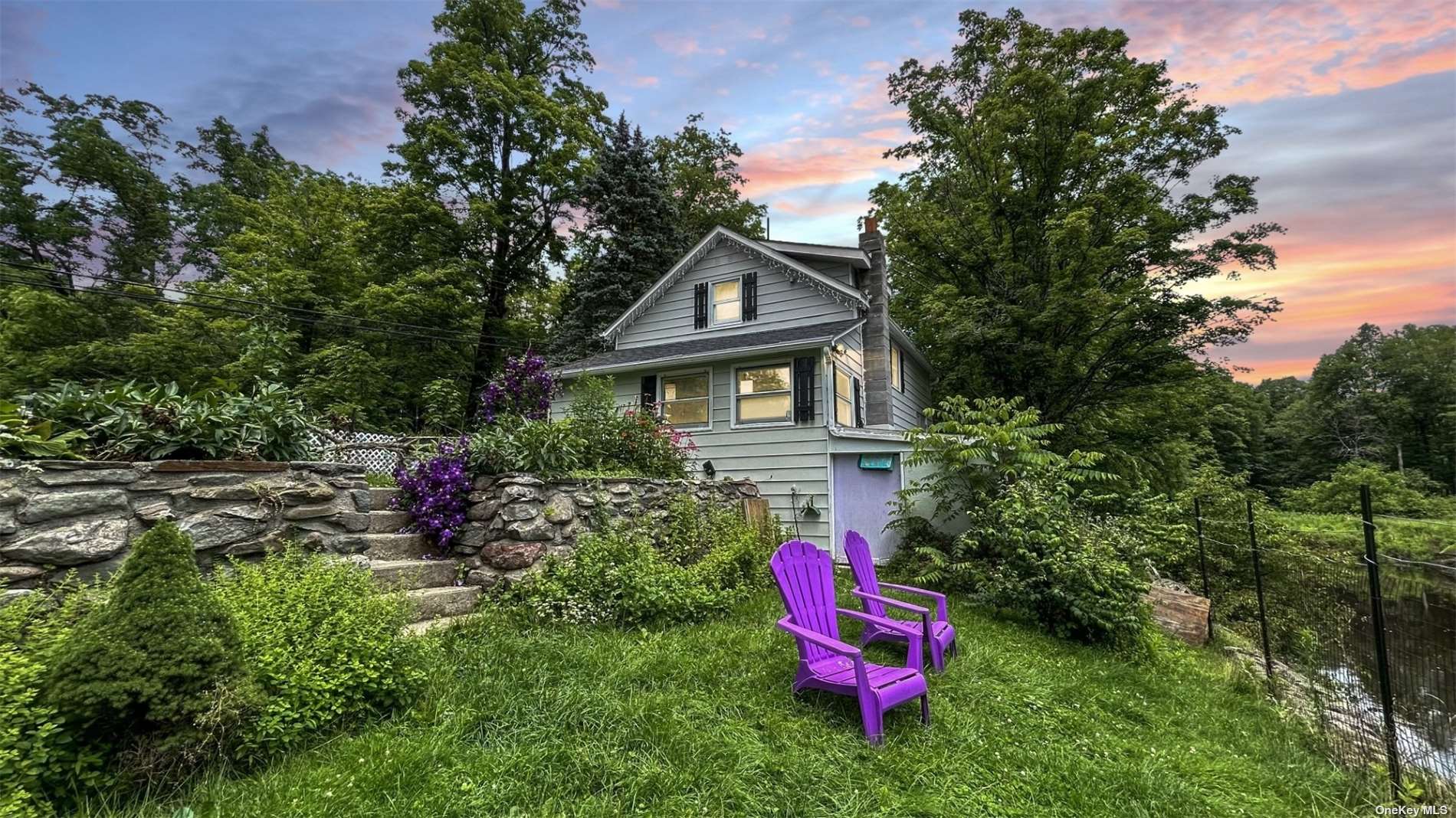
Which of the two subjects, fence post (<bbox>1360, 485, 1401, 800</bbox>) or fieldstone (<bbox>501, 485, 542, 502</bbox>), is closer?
fence post (<bbox>1360, 485, 1401, 800</bbox>)

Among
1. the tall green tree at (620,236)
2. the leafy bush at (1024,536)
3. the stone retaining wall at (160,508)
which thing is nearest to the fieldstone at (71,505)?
the stone retaining wall at (160,508)

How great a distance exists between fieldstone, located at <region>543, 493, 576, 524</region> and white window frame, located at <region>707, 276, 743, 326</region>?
6.36 m

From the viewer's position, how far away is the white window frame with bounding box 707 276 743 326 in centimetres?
1066

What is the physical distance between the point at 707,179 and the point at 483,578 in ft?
62.7

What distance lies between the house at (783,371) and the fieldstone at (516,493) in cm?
446

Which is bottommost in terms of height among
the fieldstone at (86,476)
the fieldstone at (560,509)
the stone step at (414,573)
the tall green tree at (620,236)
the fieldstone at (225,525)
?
the stone step at (414,573)

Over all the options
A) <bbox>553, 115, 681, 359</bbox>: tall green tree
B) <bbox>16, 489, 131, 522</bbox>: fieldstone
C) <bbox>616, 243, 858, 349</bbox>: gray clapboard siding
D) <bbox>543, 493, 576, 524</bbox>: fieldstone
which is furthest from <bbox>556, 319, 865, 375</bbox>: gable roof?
<bbox>16, 489, 131, 522</bbox>: fieldstone

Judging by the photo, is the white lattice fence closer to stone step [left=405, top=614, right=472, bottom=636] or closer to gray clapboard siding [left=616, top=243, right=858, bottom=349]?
stone step [left=405, top=614, right=472, bottom=636]

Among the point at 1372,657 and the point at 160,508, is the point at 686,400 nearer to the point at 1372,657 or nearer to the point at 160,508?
the point at 160,508

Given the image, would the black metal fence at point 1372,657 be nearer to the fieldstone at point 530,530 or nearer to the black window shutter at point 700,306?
the fieldstone at point 530,530

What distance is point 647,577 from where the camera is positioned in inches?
180

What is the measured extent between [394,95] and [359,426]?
Answer: 11.0 meters

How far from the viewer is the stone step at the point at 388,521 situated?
479 cm

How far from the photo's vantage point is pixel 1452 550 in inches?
597
